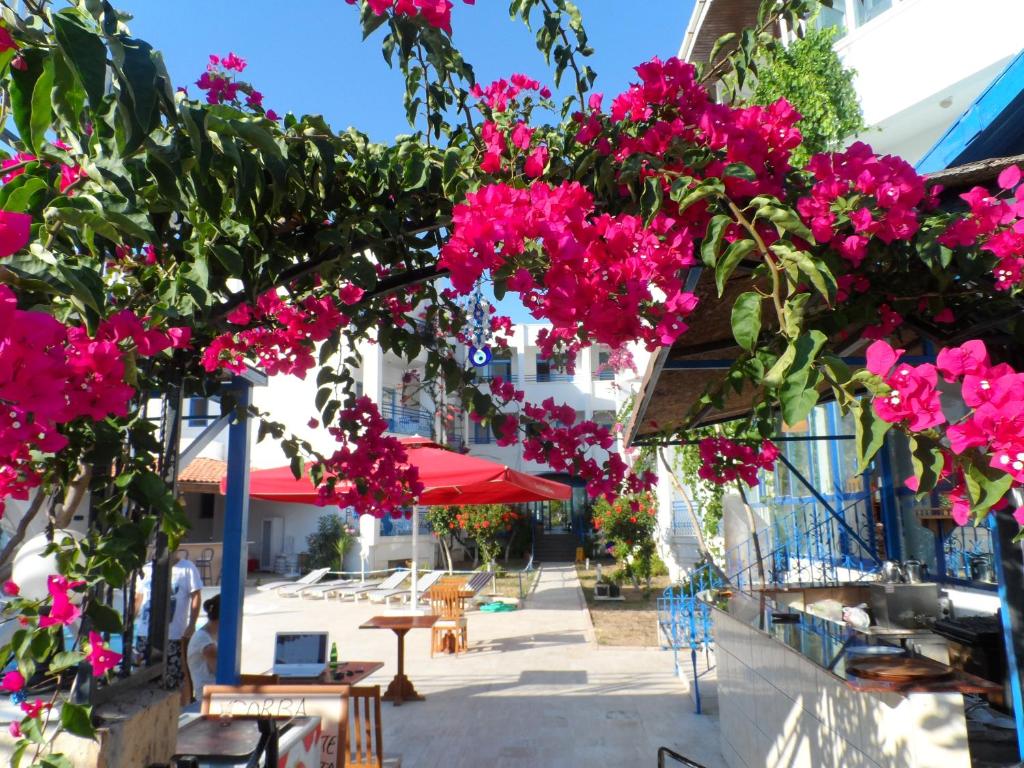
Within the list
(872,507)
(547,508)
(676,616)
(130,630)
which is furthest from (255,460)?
(130,630)

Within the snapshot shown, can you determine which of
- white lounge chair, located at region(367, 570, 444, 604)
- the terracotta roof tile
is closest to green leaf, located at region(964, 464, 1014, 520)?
white lounge chair, located at region(367, 570, 444, 604)

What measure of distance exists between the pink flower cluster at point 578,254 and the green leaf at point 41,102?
949 millimetres

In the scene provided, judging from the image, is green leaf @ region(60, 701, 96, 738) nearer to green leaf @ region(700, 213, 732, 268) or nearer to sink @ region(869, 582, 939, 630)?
green leaf @ region(700, 213, 732, 268)

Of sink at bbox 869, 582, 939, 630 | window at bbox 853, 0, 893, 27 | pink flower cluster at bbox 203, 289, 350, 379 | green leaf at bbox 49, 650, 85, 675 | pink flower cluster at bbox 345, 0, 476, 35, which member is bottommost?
sink at bbox 869, 582, 939, 630

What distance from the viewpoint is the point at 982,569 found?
4742mm

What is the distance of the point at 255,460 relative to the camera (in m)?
23.2

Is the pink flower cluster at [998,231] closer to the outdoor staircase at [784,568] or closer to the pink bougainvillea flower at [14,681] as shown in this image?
the pink bougainvillea flower at [14,681]

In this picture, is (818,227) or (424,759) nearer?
(818,227)

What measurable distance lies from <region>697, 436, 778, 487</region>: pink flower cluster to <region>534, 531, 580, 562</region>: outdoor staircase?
22320 millimetres

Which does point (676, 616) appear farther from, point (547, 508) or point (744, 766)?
point (547, 508)

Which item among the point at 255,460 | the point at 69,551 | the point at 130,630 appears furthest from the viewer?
the point at 255,460

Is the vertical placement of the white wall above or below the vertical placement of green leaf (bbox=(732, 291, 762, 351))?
above

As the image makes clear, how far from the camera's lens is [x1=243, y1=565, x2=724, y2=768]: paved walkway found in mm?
5469

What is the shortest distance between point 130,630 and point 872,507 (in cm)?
598
